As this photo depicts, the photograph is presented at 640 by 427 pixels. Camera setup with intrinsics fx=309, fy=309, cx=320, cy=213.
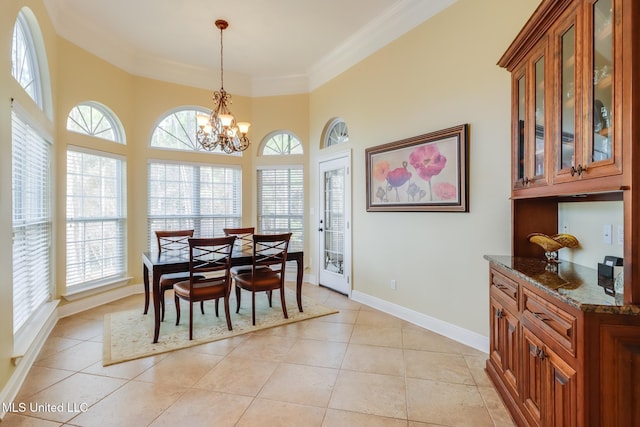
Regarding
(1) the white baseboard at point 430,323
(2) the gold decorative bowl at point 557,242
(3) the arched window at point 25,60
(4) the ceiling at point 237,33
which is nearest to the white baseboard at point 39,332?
(3) the arched window at point 25,60

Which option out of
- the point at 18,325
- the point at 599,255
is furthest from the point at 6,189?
the point at 599,255

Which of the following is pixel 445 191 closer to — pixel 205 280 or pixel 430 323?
pixel 430 323

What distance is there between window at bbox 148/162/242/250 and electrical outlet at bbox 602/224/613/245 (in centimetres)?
467

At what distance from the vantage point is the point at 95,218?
4.05 m

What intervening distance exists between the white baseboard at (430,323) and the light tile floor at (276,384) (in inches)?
3.2

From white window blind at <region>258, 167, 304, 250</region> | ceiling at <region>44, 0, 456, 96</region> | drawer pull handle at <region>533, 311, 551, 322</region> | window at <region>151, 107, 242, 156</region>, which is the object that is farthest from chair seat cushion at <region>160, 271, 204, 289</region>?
drawer pull handle at <region>533, 311, 551, 322</region>

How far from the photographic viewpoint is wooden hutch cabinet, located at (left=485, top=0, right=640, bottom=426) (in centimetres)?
117

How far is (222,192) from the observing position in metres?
5.26

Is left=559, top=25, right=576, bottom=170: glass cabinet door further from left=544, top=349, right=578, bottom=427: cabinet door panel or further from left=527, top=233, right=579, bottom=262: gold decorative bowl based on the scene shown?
left=544, top=349, right=578, bottom=427: cabinet door panel

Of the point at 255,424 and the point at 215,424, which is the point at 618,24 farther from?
the point at 215,424

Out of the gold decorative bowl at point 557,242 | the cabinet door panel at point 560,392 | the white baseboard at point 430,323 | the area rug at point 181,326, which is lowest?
the area rug at point 181,326

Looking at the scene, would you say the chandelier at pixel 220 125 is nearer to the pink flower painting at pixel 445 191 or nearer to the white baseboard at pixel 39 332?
the pink flower painting at pixel 445 191

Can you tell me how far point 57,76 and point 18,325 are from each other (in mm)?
2741

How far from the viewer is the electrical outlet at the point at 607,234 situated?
1724 mm
